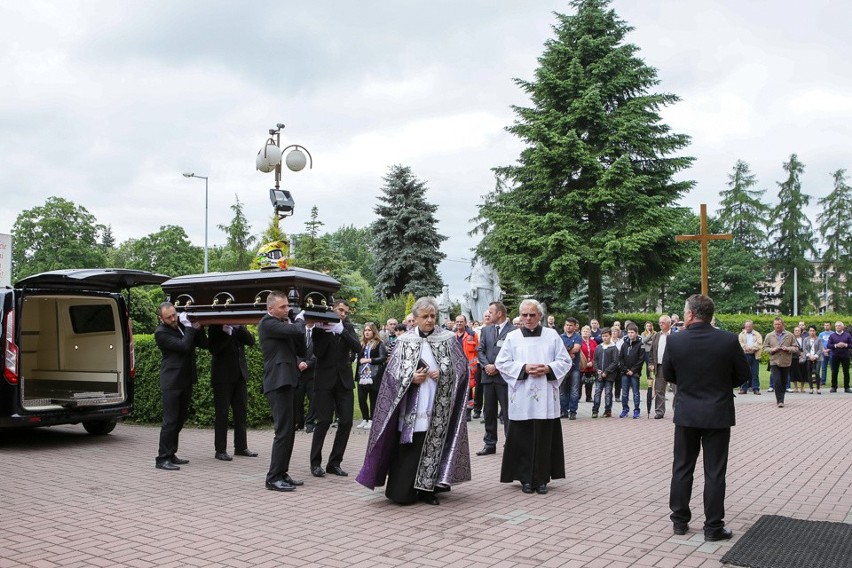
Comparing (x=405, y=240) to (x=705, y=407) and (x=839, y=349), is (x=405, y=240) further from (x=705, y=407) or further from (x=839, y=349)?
(x=705, y=407)

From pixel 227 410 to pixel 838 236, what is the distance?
6461 cm

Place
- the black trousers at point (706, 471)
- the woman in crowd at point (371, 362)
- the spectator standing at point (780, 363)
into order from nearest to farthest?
the black trousers at point (706, 471), the woman in crowd at point (371, 362), the spectator standing at point (780, 363)

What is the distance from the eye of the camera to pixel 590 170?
33000 millimetres

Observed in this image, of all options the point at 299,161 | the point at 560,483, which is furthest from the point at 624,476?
the point at 299,161

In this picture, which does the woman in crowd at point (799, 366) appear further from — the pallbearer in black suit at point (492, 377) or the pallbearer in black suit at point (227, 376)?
the pallbearer in black suit at point (227, 376)

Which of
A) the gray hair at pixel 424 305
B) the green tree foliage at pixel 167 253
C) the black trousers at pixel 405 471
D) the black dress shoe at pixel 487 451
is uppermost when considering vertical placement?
the green tree foliage at pixel 167 253

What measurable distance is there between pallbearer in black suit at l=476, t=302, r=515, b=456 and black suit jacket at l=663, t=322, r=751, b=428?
388 centimetres

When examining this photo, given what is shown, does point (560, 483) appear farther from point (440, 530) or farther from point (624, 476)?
point (440, 530)

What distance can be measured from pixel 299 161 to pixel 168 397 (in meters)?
4.51

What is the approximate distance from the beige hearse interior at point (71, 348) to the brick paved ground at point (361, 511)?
1238 millimetres

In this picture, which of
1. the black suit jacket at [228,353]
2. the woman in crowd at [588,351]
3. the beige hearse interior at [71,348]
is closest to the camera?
the black suit jacket at [228,353]

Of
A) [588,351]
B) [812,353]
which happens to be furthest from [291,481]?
[812,353]

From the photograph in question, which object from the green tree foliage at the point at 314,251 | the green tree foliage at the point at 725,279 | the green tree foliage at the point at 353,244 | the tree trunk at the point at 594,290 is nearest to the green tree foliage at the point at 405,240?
the green tree foliage at the point at 314,251

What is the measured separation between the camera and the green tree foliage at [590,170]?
105 ft
